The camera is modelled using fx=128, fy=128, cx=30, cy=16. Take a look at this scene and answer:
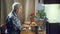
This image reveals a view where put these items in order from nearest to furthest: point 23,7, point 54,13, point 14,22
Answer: point 54,13, point 14,22, point 23,7

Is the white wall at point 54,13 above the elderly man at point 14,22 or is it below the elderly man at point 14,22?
above

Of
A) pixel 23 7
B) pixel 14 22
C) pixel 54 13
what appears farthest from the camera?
pixel 23 7

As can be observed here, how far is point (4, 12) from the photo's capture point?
2.04m

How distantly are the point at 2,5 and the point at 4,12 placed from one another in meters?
0.12

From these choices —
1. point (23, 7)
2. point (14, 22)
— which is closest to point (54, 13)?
point (14, 22)

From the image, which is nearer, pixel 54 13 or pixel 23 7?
pixel 54 13

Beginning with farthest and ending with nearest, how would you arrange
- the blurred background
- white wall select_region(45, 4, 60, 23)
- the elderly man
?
the blurred background < the elderly man < white wall select_region(45, 4, 60, 23)

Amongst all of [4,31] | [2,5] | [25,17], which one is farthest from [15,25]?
[2,5]

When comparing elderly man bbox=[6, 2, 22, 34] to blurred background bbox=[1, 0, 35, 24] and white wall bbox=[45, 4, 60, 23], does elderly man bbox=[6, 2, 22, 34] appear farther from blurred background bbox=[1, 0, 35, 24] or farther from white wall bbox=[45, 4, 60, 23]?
white wall bbox=[45, 4, 60, 23]

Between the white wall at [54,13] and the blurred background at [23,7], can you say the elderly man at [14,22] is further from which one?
the white wall at [54,13]

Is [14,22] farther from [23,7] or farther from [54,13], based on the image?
[54,13]

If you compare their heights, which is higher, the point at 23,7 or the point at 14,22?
the point at 23,7

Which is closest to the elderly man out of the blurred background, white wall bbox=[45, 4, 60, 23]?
the blurred background

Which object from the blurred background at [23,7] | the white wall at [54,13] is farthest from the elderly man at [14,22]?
the white wall at [54,13]
